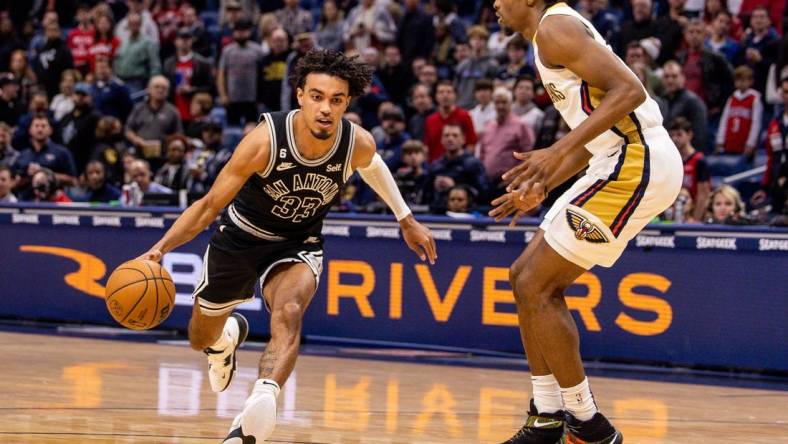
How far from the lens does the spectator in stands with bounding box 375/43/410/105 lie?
54.0ft

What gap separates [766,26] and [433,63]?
438cm

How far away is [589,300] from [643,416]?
Result: 2.59m

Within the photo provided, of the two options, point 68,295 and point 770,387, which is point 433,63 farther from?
point 770,387

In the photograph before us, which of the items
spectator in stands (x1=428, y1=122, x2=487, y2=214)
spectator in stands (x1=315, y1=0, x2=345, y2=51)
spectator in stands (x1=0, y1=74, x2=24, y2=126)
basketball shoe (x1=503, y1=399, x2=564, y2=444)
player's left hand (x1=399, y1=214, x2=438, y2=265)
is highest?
player's left hand (x1=399, y1=214, x2=438, y2=265)

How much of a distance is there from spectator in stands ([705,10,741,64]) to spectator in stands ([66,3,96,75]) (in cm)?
922

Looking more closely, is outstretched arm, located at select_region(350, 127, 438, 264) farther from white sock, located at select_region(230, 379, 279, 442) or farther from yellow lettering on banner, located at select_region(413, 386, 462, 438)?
white sock, located at select_region(230, 379, 279, 442)

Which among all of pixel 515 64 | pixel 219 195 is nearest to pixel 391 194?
pixel 219 195

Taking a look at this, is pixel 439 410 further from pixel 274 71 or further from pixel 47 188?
pixel 274 71

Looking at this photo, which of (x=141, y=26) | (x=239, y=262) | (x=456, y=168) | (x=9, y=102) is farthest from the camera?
(x=141, y=26)

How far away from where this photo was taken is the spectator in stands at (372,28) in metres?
17.0

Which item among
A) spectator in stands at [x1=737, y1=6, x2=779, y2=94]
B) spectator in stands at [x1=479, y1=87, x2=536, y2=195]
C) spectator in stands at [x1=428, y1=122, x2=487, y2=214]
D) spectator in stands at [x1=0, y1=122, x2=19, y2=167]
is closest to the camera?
spectator in stands at [x1=428, y1=122, x2=487, y2=214]

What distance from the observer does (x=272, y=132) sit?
698cm

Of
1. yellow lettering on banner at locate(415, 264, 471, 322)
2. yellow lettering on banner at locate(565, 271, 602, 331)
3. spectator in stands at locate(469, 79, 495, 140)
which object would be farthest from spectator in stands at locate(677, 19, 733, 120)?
yellow lettering on banner at locate(415, 264, 471, 322)

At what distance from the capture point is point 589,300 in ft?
35.3
